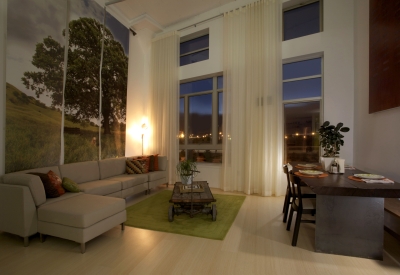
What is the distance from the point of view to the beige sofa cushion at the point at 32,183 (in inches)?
89.7

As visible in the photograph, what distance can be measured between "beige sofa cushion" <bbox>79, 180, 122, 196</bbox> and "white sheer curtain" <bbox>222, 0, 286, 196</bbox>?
245cm

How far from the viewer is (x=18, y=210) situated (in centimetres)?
222

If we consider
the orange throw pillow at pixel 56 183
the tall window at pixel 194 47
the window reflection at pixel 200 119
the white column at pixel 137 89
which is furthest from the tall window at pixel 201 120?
the orange throw pillow at pixel 56 183

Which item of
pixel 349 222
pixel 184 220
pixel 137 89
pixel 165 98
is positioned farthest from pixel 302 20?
pixel 184 220

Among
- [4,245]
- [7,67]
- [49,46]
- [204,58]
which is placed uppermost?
[204,58]

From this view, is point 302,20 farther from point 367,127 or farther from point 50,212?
point 50,212

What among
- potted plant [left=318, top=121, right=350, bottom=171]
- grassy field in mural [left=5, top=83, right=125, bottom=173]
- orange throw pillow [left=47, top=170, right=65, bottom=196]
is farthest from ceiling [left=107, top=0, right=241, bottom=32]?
orange throw pillow [left=47, top=170, right=65, bottom=196]

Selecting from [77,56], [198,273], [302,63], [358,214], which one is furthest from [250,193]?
[77,56]

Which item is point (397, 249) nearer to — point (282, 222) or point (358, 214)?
point (358, 214)

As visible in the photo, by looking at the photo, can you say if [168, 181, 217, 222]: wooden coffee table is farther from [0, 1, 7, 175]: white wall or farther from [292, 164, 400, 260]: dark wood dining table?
[0, 1, 7, 175]: white wall

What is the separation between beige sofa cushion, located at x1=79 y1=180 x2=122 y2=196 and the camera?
10.2ft

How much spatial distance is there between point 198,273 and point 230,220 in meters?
1.27

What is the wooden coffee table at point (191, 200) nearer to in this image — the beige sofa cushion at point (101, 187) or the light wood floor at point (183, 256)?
the light wood floor at point (183, 256)

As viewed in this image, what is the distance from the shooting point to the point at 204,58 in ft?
17.5
